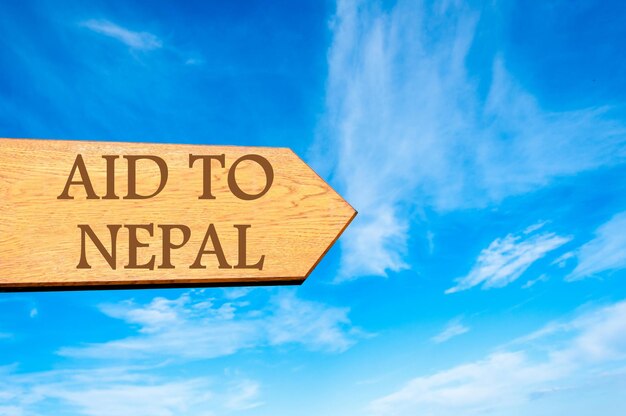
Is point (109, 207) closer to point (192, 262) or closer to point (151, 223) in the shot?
point (151, 223)

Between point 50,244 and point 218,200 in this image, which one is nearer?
point 50,244

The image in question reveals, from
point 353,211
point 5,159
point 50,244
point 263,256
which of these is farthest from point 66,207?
point 353,211

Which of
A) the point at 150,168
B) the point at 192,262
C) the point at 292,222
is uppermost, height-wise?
the point at 150,168

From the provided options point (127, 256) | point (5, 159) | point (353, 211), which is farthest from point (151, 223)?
point (353, 211)

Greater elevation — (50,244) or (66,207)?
(66,207)
